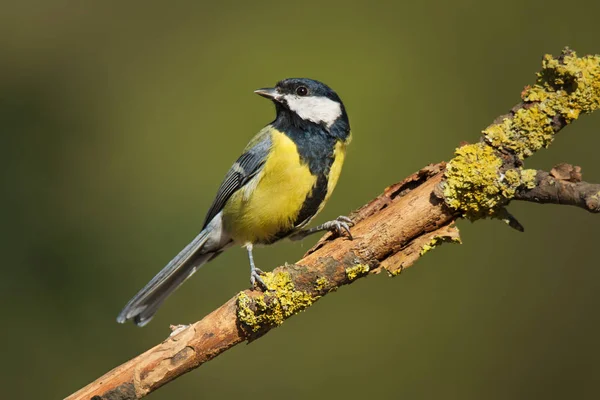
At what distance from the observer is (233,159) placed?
375 cm

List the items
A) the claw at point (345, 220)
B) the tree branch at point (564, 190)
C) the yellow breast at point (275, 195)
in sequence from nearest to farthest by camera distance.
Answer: the tree branch at point (564, 190) → the claw at point (345, 220) → the yellow breast at point (275, 195)

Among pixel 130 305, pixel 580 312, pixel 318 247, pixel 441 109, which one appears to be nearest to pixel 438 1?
pixel 441 109

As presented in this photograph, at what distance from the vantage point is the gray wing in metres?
2.73

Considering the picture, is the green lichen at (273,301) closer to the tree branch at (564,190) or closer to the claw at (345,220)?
the claw at (345,220)

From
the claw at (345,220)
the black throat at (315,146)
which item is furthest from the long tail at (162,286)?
the claw at (345,220)

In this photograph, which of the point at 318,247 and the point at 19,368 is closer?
the point at 318,247

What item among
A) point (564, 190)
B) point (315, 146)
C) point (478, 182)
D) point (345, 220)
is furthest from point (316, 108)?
point (564, 190)

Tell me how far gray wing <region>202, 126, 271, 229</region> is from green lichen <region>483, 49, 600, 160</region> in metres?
0.94

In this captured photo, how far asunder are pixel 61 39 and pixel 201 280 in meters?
1.89

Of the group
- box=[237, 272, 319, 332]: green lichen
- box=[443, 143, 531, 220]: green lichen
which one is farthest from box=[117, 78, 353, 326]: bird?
box=[443, 143, 531, 220]: green lichen

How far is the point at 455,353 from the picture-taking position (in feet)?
11.1

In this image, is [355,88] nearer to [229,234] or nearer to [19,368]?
[229,234]

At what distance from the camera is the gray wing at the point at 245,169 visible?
2.73m

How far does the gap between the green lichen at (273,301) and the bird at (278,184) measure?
0.35 metres
